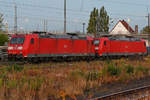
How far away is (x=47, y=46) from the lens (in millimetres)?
20719

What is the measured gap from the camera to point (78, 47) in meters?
24.0

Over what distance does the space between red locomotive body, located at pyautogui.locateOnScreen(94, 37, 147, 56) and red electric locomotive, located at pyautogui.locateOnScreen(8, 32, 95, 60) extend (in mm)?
2150

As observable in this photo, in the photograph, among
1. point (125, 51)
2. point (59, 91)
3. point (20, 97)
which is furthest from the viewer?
point (125, 51)

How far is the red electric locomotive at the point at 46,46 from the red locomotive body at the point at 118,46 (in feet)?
7.05

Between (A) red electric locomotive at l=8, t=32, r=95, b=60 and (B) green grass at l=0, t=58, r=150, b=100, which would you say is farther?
(A) red electric locomotive at l=8, t=32, r=95, b=60

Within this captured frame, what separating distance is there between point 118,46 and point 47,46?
11434 millimetres

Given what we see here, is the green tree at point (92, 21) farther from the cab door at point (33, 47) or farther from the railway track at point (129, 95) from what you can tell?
the railway track at point (129, 95)

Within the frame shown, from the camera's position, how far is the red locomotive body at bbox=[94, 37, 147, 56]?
2645 cm

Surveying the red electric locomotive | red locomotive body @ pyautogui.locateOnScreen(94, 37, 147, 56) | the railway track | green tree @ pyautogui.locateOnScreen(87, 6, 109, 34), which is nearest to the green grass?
the railway track

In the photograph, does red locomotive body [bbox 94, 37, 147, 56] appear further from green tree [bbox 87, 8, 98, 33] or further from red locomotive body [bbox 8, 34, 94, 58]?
green tree [bbox 87, 8, 98, 33]

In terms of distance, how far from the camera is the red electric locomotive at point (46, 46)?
1923 centimetres

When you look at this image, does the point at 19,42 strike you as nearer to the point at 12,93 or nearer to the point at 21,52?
the point at 21,52

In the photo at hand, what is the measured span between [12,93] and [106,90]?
4.44 meters

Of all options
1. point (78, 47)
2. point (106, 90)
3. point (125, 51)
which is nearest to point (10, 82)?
point (106, 90)
